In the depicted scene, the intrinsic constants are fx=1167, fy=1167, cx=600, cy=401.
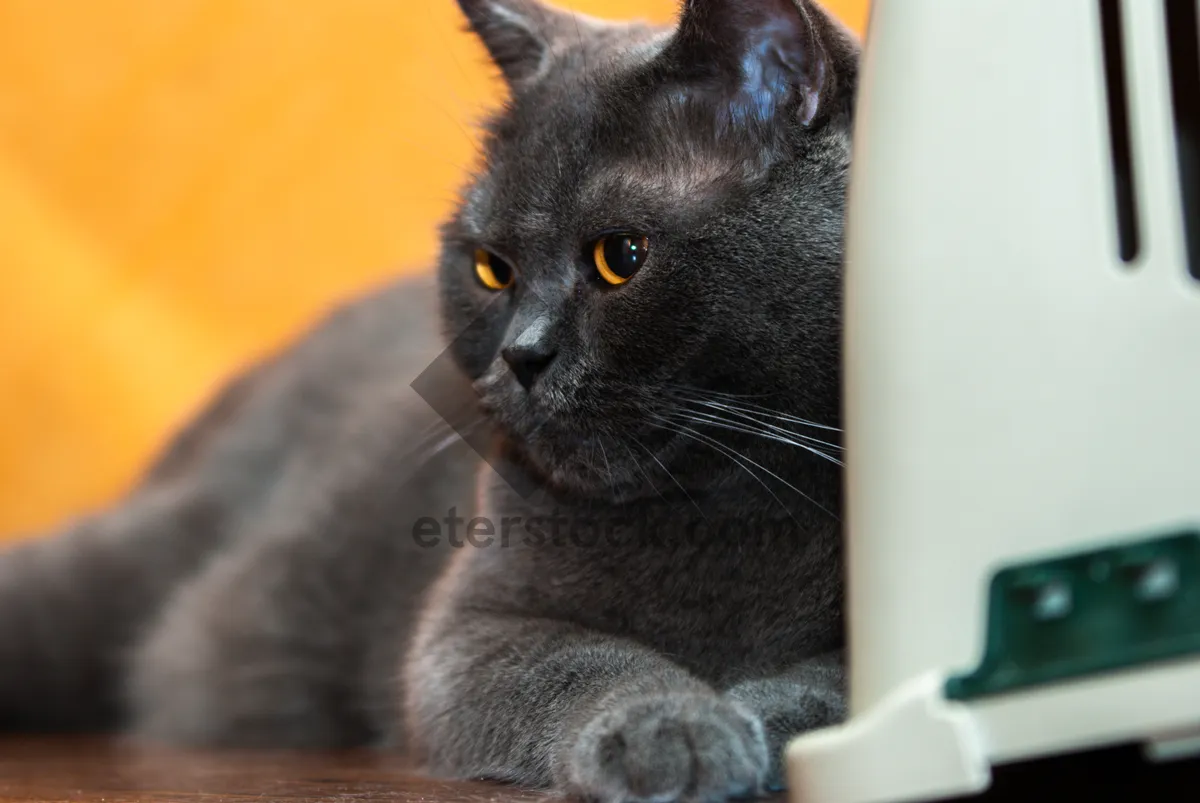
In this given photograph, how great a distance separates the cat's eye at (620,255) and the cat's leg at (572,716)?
0.31 m

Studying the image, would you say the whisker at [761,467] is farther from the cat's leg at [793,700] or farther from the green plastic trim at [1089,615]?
the green plastic trim at [1089,615]

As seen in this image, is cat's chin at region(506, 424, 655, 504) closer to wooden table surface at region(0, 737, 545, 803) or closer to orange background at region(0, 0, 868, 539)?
wooden table surface at region(0, 737, 545, 803)

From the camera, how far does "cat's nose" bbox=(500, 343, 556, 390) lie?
97 cm

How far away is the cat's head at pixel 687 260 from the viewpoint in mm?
935

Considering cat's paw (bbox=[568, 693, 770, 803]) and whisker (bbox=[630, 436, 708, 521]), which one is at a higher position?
whisker (bbox=[630, 436, 708, 521])

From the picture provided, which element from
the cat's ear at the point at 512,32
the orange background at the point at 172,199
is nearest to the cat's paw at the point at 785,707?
the cat's ear at the point at 512,32

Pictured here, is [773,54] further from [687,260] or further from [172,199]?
[172,199]

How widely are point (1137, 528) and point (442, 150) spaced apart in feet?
4.90

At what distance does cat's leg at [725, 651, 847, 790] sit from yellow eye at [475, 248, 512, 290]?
1.43 feet

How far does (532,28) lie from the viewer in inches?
48.0

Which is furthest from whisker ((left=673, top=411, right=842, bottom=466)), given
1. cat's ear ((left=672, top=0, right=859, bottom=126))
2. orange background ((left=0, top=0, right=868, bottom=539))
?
orange background ((left=0, top=0, right=868, bottom=539))

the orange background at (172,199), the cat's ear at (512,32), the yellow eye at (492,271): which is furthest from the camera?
the orange background at (172,199)

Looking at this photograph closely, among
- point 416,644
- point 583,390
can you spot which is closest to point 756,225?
point 583,390

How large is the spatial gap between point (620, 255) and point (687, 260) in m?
0.06
